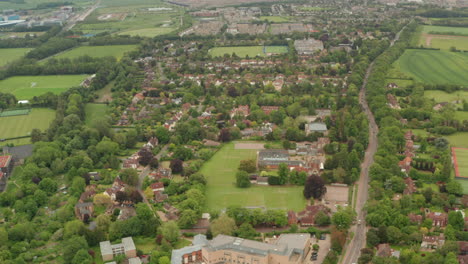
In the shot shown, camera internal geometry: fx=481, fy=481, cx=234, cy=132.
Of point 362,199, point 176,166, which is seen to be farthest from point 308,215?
point 176,166

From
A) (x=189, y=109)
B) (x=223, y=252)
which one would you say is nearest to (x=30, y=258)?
(x=223, y=252)

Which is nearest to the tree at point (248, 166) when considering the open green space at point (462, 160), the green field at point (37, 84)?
the open green space at point (462, 160)

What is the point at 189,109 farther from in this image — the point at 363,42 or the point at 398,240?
the point at 363,42

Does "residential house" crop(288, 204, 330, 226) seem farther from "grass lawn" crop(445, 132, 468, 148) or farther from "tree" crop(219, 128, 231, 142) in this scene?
"grass lawn" crop(445, 132, 468, 148)

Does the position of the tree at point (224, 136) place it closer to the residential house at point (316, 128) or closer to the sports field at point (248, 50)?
the residential house at point (316, 128)

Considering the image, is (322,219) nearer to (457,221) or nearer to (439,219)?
(439,219)

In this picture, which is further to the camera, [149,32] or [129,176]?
[149,32]
